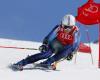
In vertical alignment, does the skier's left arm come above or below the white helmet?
below

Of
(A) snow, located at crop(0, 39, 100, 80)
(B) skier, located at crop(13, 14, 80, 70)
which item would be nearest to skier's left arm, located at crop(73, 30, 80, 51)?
(B) skier, located at crop(13, 14, 80, 70)

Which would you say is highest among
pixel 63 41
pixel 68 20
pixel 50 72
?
pixel 68 20

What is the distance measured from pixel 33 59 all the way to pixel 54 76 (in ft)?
2.69

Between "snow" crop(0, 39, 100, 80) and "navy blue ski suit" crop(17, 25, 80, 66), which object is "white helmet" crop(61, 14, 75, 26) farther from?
"snow" crop(0, 39, 100, 80)

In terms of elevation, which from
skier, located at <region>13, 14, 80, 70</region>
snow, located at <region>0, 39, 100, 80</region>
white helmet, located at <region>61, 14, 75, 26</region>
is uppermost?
white helmet, located at <region>61, 14, 75, 26</region>

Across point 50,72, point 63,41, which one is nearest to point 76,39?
point 63,41

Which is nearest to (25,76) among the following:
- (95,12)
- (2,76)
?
(2,76)

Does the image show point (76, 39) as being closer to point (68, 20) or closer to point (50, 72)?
point (68, 20)

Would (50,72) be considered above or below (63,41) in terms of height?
below

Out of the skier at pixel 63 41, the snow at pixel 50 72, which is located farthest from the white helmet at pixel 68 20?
the snow at pixel 50 72

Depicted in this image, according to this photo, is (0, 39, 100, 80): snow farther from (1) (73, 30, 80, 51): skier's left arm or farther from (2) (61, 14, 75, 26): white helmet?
(2) (61, 14, 75, 26): white helmet

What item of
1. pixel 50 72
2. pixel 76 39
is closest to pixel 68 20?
pixel 76 39

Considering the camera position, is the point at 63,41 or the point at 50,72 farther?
the point at 63,41

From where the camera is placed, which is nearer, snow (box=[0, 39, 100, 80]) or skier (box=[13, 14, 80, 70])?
snow (box=[0, 39, 100, 80])
